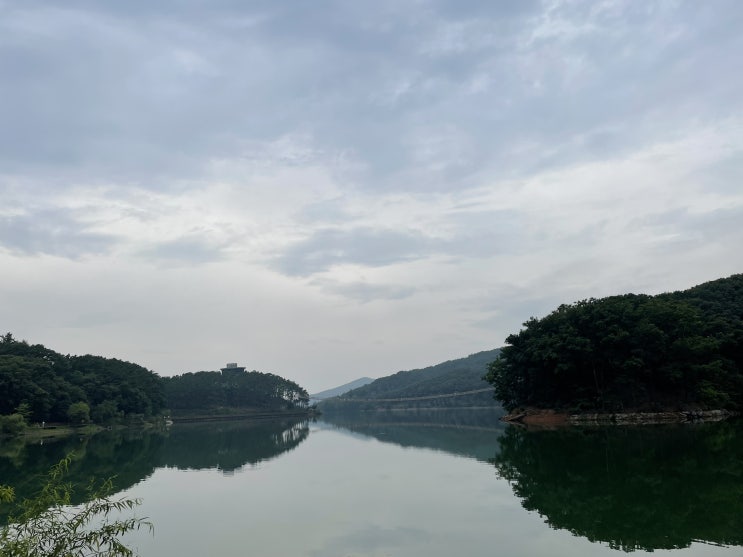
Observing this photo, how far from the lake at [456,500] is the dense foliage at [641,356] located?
12542mm

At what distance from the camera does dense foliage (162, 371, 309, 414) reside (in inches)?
4419

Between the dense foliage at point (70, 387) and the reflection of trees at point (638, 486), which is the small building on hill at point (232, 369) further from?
the reflection of trees at point (638, 486)

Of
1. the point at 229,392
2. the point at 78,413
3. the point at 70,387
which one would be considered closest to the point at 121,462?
the point at 78,413

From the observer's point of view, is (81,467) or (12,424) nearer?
(81,467)

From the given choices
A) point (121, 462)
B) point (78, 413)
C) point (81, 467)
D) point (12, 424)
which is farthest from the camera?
point (78, 413)

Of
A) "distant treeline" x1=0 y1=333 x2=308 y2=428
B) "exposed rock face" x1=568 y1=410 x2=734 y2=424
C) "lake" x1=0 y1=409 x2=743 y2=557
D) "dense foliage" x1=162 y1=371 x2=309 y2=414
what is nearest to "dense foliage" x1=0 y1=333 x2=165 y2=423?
"distant treeline" x1=0 y1=333 x2=308 y2=428

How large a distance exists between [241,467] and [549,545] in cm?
1810

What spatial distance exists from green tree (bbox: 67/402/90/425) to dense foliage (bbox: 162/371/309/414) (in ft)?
143

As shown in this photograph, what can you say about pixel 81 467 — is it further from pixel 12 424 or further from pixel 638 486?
pixel 12 424

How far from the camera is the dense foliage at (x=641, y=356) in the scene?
39.5 meters

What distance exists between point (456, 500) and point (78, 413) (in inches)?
2368

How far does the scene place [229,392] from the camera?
400ft

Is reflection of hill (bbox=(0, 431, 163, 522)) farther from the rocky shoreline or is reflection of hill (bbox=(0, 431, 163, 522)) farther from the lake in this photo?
the rocky shoreline

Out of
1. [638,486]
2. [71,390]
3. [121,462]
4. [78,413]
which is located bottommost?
[638,486]
